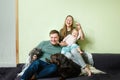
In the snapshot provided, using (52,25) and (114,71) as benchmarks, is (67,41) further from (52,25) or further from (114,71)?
(114,71)

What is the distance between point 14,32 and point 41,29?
18.3 inches

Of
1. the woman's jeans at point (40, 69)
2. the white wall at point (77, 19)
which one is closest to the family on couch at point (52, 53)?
the woman's jeans at point (40, 69)

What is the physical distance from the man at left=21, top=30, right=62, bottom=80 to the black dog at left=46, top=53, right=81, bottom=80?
96 mm

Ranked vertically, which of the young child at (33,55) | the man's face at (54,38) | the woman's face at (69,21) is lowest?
the young child at (33,55)

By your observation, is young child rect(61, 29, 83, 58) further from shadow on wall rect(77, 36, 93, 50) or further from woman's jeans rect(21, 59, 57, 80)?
woman's jeans rect(21, 59, 57, 80)

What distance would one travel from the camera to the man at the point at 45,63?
3045 mm

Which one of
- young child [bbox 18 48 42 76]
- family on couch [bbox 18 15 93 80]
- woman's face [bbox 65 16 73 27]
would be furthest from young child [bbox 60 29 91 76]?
young child [bbox 18 48 42 76]

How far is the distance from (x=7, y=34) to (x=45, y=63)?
1.13 metres

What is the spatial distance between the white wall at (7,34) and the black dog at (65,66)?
3.09ft

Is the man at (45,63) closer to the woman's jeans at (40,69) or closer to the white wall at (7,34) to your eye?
the woman's jeans at (40,69)

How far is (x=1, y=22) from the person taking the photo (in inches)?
157

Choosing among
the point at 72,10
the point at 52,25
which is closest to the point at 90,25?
the point at 72,10

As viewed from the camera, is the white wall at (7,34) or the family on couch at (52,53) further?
the white wall at (7,34)

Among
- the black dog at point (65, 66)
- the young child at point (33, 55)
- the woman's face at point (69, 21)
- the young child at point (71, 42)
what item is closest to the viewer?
the black dog at point (65, 66)
